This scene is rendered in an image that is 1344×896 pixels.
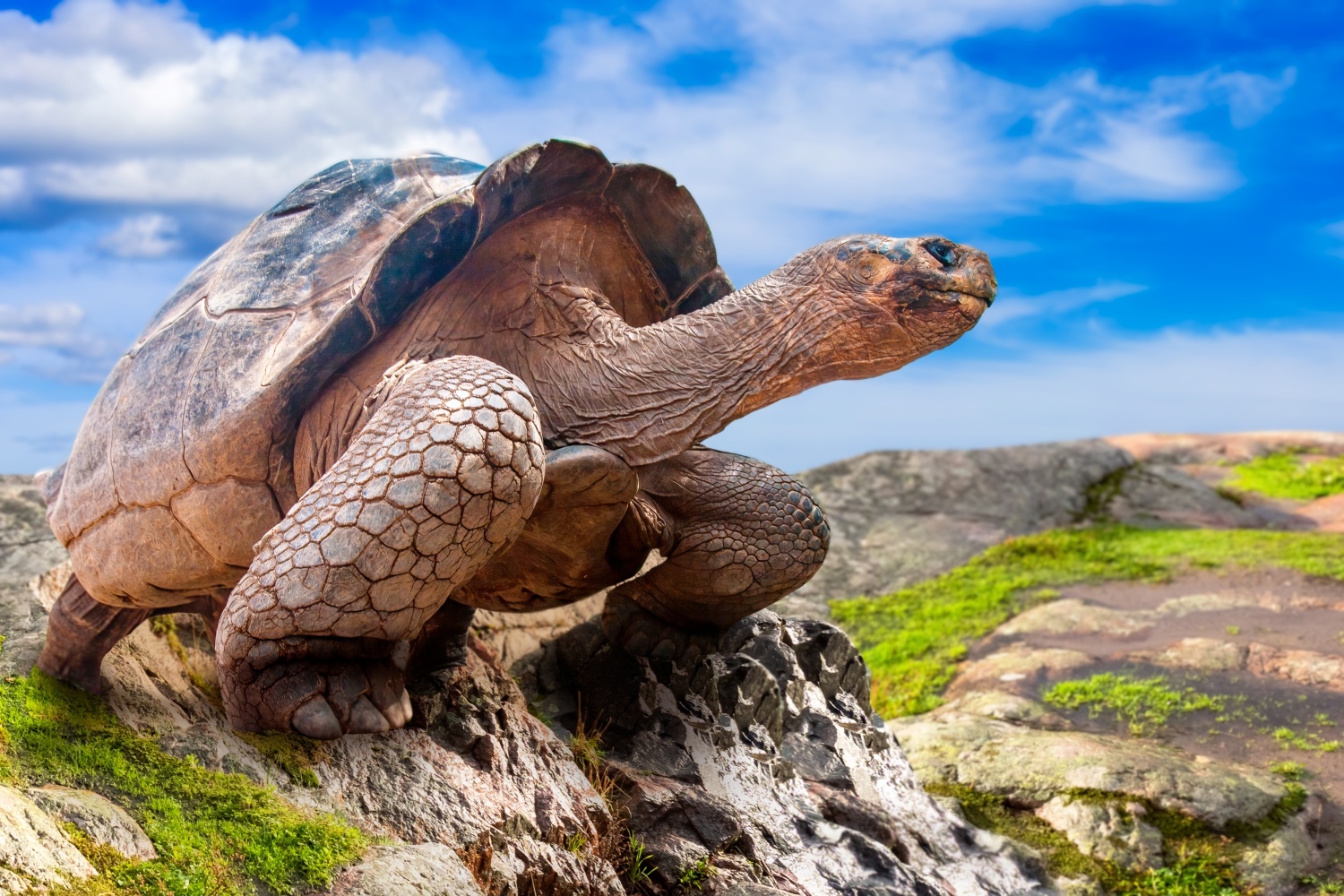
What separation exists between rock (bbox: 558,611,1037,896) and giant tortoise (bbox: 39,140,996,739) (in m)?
0.25

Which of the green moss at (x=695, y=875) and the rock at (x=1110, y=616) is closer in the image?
the green moss at (x=695, y=875)

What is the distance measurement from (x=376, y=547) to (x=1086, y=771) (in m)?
4.07

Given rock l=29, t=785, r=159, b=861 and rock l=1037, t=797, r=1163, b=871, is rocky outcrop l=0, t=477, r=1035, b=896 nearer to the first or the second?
rock l=29, t=785, r=159, b=861

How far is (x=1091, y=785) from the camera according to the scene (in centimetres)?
579

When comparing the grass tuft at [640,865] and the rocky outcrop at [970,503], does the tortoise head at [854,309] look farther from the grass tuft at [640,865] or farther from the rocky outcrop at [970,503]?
the rocky outcrop at [970,503]

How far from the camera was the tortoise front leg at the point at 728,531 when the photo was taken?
4734mm

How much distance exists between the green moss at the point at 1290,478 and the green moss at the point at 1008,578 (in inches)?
88.9

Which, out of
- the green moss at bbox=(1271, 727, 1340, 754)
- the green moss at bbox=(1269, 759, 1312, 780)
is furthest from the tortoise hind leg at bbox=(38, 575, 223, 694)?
the green moss at bbox=(1271, 727, 1340, 754)

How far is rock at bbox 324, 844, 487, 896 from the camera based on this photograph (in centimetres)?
302

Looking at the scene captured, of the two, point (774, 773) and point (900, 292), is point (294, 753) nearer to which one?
point (774, 773)

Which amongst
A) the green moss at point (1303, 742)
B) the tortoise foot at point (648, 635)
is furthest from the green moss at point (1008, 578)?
the tortoise foot at point (648, 635)

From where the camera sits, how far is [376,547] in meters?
3.29

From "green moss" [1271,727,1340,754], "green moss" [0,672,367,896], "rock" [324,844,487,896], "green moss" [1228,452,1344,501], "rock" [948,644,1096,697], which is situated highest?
"green moss" [1228,452,1344,501]

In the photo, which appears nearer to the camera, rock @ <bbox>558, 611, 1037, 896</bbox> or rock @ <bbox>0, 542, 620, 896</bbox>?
rock @ <bbox>0, 542, 620, 896</bbox>
